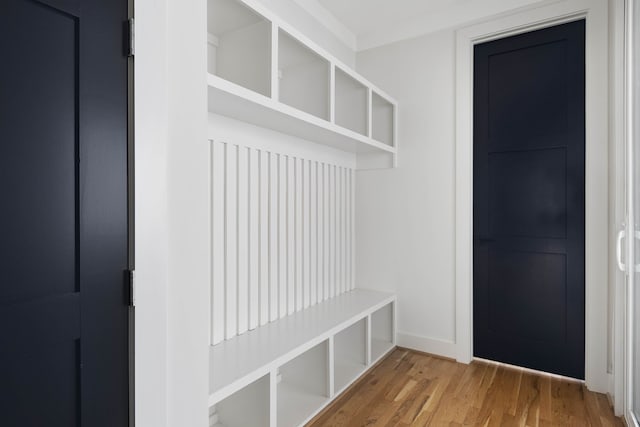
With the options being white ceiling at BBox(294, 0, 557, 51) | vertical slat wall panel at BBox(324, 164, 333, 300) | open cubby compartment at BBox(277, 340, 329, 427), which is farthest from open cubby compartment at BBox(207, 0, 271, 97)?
open cubby compartment at BBox(277, 340, 329, 427)

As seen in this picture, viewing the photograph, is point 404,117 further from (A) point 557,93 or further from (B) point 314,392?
(B) point 314,392

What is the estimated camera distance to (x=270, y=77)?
63.4 inches

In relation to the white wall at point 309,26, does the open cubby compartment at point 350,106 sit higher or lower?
lower

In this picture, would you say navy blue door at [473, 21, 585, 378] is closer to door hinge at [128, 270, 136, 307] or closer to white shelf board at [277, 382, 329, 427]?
white shelf board at [277, 382, 329, 427]

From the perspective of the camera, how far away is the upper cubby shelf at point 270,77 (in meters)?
1.53

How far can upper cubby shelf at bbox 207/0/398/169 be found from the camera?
5.02 ft

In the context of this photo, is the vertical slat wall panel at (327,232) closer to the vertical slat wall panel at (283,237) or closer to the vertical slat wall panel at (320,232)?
the vertical slat wall panel at (320,232)

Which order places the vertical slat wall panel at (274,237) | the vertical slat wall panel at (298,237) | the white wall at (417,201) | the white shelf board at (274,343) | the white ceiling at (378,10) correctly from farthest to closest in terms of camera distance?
the white wall at (417,201) → the white ceiling at (378,10) → the vertical slat wall panel at (298,237) → the vertical slat wall panel at (274,237) → the white shelf board at (274,343)

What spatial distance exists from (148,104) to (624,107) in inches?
91.1

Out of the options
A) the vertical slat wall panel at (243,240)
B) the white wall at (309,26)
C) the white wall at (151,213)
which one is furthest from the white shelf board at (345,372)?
the white wall at (309,26)

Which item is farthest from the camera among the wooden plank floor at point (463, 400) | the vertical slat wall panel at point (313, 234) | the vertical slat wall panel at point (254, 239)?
the vertical slat wall panel at point (313, 234)

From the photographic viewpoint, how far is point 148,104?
1045 mm

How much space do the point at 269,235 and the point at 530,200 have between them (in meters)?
1.77

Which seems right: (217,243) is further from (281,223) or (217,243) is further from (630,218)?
(630,218)
